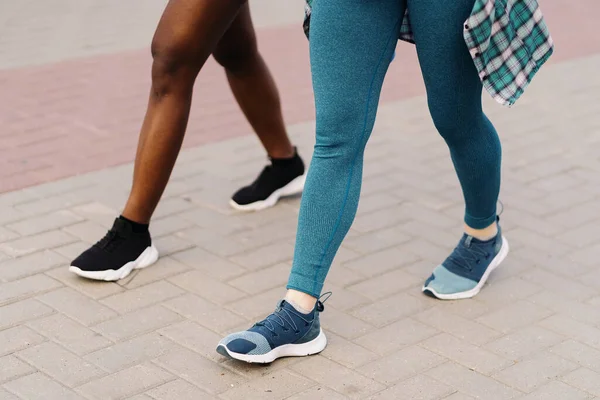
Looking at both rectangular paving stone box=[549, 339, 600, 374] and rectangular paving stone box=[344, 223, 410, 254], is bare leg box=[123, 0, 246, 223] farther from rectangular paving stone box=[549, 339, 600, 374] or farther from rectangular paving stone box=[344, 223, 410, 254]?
rectangular paving stone box=[549, 339, 600, 374]

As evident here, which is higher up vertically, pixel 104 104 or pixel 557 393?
pixel 104 104

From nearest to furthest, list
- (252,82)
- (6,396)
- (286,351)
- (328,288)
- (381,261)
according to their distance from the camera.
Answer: (6,396)
(286,351)
(328,288)
(381,261)
(252,82)

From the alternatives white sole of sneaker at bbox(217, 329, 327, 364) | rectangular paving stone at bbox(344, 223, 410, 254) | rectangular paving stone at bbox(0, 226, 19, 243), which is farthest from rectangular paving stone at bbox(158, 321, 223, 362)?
rectangular paving stone at bbox(0, 226, 19, 243)

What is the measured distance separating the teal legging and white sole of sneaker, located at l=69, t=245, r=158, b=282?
2.60 feet

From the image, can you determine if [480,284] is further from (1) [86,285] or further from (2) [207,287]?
(1) [86,285]

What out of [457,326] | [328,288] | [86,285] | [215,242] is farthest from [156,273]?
[457,326]

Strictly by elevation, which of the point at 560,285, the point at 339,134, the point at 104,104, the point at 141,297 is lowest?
the point at 560,285

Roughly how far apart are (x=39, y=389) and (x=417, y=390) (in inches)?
41.5

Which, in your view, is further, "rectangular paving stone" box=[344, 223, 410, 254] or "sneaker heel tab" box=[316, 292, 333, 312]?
"rectangular paving stone" box=[344, 223, 410, 254]

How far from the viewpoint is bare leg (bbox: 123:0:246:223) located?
3490mm

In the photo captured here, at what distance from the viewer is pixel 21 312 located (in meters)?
3.42

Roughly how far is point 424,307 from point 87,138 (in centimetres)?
235

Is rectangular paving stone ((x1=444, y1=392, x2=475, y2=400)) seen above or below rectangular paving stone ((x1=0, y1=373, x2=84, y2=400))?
below

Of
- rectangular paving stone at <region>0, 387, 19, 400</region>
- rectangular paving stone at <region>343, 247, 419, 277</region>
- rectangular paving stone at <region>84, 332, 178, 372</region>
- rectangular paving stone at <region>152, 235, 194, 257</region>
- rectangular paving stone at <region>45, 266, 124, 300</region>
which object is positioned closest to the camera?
rectangular paving stone at <region>0, 387, 19, 400</region>
